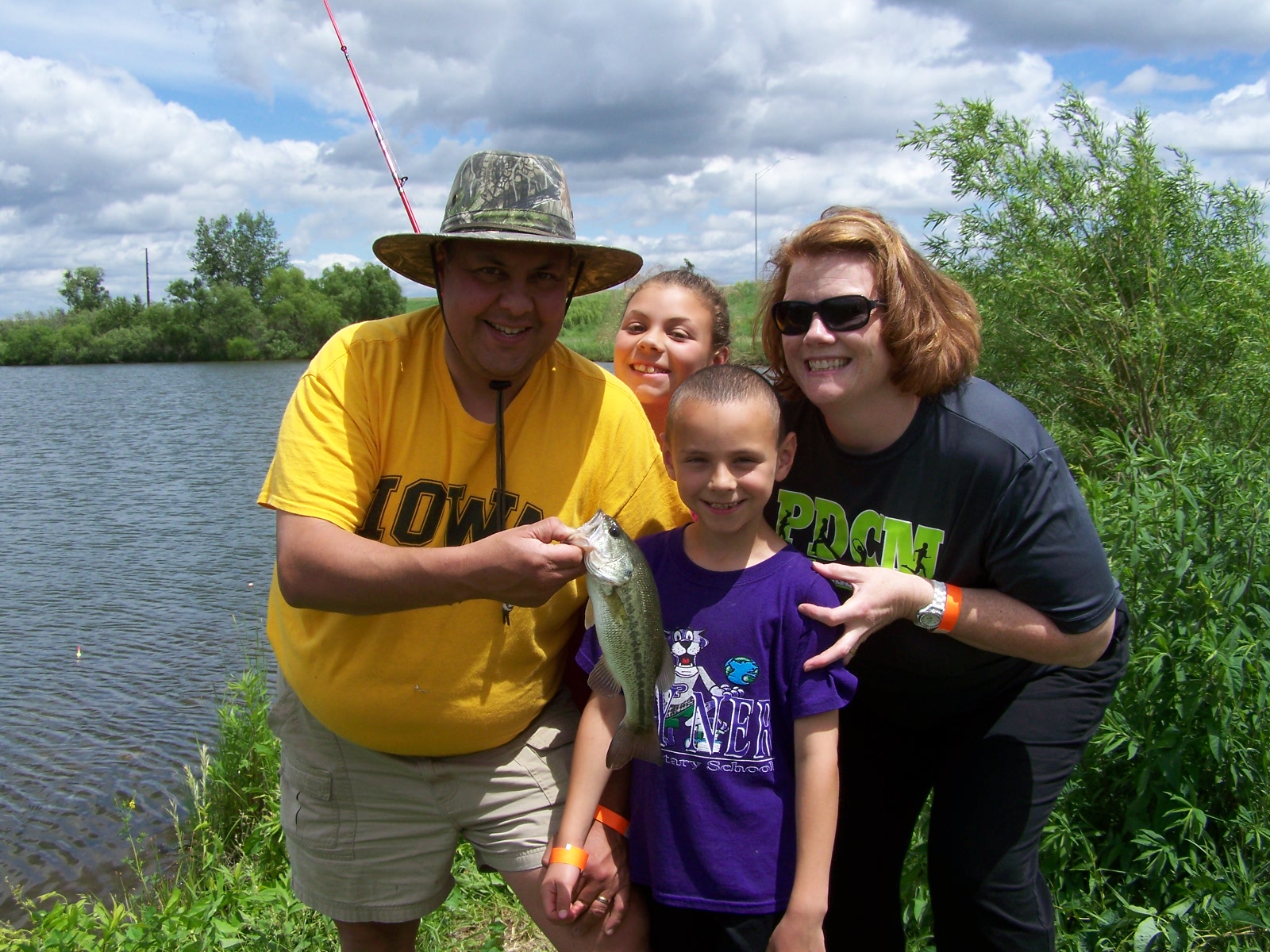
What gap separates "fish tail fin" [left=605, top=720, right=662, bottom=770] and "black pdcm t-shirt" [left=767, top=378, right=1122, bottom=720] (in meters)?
0.80

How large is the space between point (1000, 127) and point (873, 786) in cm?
598

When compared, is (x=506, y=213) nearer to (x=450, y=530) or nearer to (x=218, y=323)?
(x=450, y=530)

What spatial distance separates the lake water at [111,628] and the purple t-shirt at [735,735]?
5.50m

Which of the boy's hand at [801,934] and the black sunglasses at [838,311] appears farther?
the black sunglasses at [838,311]

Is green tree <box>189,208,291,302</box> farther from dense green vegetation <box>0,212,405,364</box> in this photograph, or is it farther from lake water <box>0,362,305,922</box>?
lake water <box>0,362,305,922</box>

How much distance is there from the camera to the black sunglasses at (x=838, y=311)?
2744mm

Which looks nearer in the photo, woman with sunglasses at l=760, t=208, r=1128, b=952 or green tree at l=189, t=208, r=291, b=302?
woman with sunglasses at l=760, t=208, r=1128, b=952

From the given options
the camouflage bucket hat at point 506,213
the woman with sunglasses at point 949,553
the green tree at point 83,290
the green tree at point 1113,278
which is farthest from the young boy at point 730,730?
the green tree at point 83,290

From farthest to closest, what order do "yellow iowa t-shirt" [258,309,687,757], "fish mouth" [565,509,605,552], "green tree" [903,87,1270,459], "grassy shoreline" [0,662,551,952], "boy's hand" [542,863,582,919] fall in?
1. "green tree" [903,87,1270,459]
2. "grassy shoreline" [0,662,551,952]
3. "yellow iowa t-shirt" [258,309,687,757]
4. "boy's hand" [542,863,582,919]
5. "fish mouth" [565,509,605,552]

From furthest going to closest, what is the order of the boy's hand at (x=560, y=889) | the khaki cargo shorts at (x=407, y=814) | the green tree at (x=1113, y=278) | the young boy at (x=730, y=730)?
the green tree at (x=1113, y=278) < the khaki cargo shorts at (x=407, y=814) < the boy's hand at (x=560, y=889) < the young boy at (x=730, y=730)

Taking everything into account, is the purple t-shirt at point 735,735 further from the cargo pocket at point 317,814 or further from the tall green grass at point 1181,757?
the tall green grass at point 1181,757

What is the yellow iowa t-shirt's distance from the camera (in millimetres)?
2795

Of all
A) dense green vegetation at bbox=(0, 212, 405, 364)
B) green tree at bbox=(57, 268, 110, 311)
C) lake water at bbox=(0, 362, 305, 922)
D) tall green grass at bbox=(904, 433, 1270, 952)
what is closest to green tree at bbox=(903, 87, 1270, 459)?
tall green grass at bbox=(904, 433, 1270, 952)

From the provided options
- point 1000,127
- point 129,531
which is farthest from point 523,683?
point 129,531
